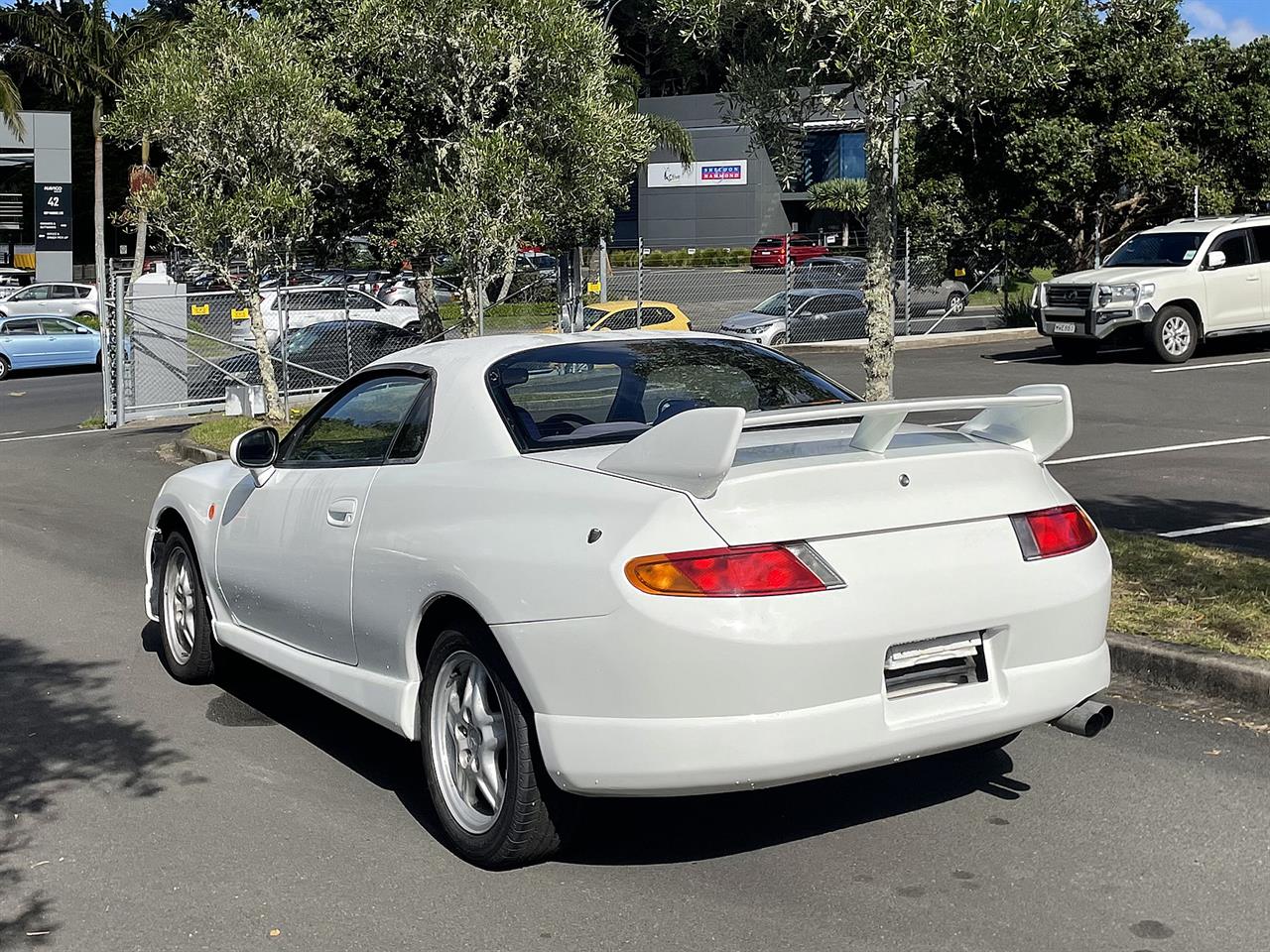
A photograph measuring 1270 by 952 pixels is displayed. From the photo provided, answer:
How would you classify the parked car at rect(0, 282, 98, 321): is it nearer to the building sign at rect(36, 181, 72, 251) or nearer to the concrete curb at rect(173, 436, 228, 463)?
the building sign at rect(36, 181, 72, 251)

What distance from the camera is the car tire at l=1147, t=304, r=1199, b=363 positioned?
71.2 ft

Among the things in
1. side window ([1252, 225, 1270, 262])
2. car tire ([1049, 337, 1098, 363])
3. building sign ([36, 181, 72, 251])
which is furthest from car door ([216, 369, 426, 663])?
building sign ([36, 181, 72, 251])

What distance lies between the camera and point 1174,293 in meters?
21.9

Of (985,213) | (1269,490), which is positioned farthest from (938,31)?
(985,213)

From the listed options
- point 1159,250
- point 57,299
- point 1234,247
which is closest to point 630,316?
point 1159,250

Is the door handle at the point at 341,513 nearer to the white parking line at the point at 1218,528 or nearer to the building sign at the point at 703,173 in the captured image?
the white parking line at the point at 1218,528

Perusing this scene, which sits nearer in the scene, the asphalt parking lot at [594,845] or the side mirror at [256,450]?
the asphalt parking lot at [594,845]

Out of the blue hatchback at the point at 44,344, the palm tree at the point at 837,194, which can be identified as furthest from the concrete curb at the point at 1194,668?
the palm tree at the point at 837,194

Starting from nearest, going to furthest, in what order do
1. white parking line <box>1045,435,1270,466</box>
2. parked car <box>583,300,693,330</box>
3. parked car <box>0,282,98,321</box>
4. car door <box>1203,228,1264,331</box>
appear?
white parking line <box>1045,435,1270,466</box>, car door <box>1203,228,1264,331</box>, parked car <box>583,300,693,330</box>, parked car <box>0,282,98,321</box>

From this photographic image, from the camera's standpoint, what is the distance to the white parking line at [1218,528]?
920 cm

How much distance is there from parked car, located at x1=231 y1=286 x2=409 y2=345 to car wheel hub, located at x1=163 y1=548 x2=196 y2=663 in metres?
17.1

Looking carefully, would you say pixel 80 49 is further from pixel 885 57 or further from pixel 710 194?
pixel 885 57

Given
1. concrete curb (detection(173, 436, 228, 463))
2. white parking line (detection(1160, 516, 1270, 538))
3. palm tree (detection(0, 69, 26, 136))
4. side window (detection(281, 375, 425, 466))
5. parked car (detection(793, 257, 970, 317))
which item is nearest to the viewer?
side window (detection(281, 375, 425, 466))

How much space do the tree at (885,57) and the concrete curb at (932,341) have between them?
16.8 metres
